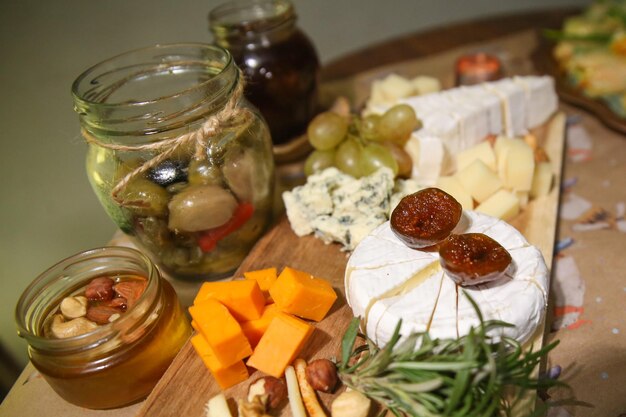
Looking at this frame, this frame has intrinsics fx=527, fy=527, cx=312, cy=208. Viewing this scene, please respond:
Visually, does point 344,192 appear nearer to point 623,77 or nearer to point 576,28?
point 623,77

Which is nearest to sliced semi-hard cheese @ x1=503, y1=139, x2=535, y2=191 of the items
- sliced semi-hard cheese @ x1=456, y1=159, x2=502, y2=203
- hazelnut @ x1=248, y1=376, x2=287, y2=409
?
sliced semi-hard cheese @ x1=456, y1=159, x2=502, y2=203

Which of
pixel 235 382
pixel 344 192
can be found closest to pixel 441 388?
pixel 235 382

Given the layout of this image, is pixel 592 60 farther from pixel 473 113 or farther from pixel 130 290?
pixel 130 290

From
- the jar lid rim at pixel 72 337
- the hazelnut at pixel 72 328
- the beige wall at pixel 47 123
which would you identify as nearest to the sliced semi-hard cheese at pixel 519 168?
the jar lid rim at pixel 72 337

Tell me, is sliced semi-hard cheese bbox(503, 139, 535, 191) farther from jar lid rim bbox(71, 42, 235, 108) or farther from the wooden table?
jar lid rim bbox(71, 42, 235, 108)

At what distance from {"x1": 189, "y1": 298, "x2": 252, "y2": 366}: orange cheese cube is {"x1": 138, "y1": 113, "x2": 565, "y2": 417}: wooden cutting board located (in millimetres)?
80

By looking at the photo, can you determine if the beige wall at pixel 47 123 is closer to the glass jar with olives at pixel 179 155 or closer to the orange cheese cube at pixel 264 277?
the glass jar with olives at pixel 179 155

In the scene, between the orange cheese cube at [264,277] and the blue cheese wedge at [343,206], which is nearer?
the orange cheese cube at [264,277]

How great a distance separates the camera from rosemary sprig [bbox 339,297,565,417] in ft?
2.87

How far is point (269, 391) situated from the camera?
3.39ft

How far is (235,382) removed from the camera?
1101 mm

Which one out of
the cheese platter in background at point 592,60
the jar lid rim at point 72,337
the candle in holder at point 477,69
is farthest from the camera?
the candle in holder at point 477,69

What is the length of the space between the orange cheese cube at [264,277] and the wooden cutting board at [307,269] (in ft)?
0.38

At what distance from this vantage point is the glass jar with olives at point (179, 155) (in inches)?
47.7
